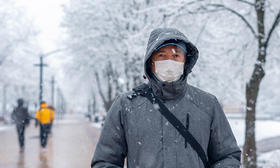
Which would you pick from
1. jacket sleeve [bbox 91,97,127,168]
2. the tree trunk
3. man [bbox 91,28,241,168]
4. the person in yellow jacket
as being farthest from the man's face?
the person in yellow jacket

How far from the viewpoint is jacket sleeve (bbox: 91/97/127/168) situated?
2.20 meters

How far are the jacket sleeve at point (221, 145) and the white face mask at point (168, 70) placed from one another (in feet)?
1.06

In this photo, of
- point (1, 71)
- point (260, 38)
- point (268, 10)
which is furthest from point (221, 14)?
point (1, 71)

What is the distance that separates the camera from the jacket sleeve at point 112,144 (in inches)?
86.7

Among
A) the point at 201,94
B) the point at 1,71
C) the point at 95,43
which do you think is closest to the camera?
the point at 201,94

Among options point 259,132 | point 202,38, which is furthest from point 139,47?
point 259,132

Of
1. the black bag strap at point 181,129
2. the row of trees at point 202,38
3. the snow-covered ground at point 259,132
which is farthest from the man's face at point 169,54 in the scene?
the snow-covered ground at point 259,132

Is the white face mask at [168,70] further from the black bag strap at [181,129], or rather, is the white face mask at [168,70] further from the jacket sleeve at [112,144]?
the jacket sleeve at [112,144]

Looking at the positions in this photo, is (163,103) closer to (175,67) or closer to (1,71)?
(175,67)

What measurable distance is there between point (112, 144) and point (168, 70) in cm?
55

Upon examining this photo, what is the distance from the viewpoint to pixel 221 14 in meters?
11.7

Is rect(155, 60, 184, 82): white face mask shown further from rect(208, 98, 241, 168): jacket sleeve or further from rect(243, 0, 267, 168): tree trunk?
rect(243, 0, 267, 168): tree trunk

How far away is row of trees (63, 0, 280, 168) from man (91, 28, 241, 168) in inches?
202

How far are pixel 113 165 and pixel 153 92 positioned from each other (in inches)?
19.6
